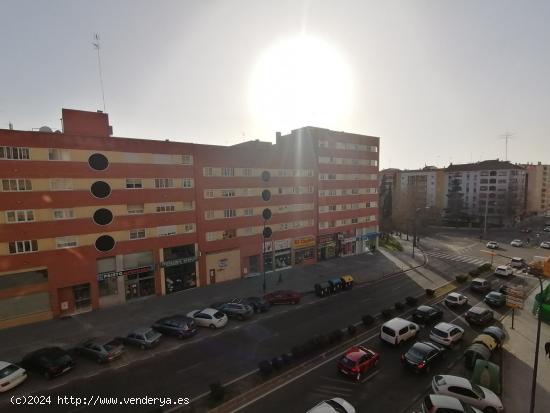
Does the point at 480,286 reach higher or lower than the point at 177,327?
lower

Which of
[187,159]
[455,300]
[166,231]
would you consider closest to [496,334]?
[455,300]

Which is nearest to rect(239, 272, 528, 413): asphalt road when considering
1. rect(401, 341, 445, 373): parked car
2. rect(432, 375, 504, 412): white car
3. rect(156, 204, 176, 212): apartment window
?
rect(401, 341, 445, 373): parked car

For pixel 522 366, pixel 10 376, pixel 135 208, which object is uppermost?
pixel 135 208

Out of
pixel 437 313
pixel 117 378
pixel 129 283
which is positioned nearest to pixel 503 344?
pixel 437 313

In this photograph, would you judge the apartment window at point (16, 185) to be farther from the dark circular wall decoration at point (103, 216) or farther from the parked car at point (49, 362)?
the parked car at point (49, 362)

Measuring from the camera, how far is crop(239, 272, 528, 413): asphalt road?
16219mm

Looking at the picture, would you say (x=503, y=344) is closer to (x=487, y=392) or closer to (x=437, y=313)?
(x=437, y=313)

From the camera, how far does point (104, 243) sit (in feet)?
101

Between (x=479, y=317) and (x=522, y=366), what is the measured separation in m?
5.85

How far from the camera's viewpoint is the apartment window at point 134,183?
105ft

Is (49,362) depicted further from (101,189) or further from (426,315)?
(426,315)

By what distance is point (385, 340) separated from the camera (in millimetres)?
22656

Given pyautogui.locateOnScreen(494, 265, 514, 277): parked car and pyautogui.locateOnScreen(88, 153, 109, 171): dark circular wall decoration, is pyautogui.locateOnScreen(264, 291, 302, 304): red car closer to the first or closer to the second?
pyautogui.locateOnScreen(88, 153, 109, 171): dark circular wall decoration

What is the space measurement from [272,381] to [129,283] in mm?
21035
